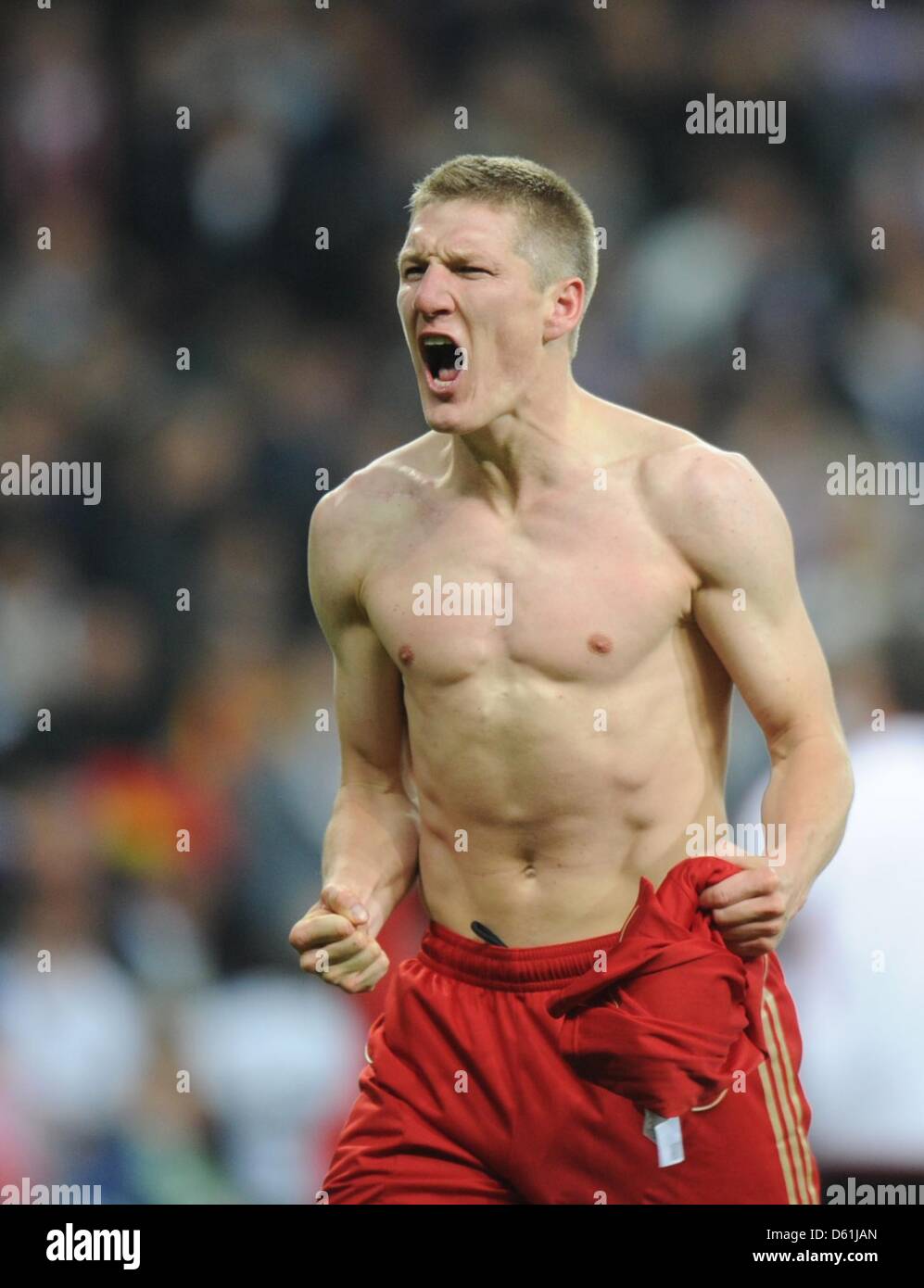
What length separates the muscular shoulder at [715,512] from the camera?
97.0 inches

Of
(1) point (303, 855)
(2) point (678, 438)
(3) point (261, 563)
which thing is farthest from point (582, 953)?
(3) point (261, 563)

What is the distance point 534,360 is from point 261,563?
189cm

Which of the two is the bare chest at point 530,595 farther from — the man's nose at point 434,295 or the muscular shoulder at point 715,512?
the man's nose at point 434,295

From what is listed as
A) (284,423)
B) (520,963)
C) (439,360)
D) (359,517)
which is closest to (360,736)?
(359,517)

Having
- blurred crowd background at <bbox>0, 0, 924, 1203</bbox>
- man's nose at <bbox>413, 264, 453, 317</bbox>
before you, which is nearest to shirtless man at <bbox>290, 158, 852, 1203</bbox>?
man's nose at <bbox>413, 264, 453, 317</bbox>

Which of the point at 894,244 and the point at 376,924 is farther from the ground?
the point at 894,244

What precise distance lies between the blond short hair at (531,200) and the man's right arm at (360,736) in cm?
43

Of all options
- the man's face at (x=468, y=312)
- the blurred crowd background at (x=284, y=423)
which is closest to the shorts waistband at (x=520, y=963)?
the man's face at (x=468, y=312)

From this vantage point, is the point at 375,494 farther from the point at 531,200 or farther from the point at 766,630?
the point at 766,630

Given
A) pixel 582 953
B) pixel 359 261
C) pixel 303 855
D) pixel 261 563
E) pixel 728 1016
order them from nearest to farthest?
pixel 728 1016 < pixel 582 953 < pixel 303 855 < pixel 261 563 < pixel 359 261

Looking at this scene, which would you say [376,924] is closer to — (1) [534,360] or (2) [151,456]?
(1) [534,360]

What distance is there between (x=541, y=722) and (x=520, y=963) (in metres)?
0.31

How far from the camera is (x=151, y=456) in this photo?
4566 mm

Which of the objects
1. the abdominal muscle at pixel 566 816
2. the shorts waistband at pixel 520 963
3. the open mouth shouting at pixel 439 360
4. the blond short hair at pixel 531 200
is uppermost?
the blond short hair at pixel 531 200
